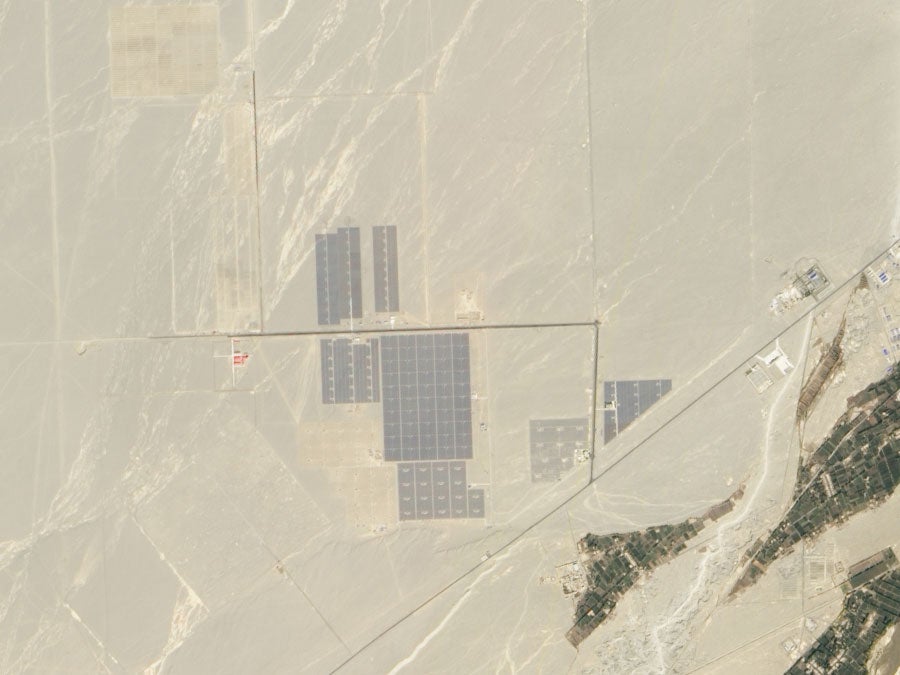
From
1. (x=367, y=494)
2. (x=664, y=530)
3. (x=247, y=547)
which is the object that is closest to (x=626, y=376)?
(x=664, y=530)

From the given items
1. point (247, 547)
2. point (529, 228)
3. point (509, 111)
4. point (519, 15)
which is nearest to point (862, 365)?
point (529, 228)

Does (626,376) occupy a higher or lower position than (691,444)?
higher

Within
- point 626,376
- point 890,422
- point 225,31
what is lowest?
point 890,422

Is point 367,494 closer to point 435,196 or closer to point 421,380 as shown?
point 421,380

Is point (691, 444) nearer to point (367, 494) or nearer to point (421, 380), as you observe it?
point (421, 380)

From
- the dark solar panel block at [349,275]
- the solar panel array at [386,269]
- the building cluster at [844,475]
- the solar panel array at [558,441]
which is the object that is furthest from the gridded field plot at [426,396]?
the building cluster at [844,475]

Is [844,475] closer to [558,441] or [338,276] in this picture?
[558,441]
